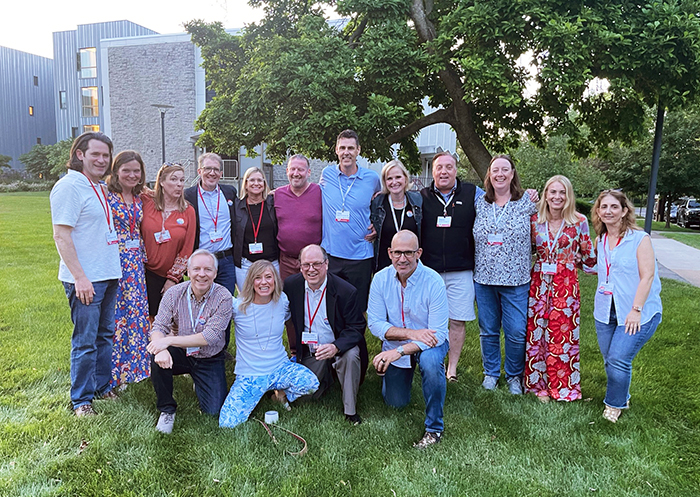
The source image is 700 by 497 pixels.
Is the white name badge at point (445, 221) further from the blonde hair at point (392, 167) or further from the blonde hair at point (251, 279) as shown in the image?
the blonde hair at point (251, 279)

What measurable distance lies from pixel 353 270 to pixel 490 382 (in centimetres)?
161

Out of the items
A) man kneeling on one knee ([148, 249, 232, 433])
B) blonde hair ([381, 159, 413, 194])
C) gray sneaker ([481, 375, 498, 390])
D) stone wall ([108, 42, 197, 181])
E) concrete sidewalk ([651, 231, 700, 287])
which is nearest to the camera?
man kneeling on one knee ([148, 249, 232, 433])

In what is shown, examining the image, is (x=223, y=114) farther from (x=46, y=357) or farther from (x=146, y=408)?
(x=146, y=408)

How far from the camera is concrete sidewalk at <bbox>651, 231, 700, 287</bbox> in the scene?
410 inches

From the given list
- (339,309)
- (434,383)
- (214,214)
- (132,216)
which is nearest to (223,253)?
(214,214)

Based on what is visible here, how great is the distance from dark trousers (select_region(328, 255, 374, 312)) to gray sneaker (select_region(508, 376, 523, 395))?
1.47 m

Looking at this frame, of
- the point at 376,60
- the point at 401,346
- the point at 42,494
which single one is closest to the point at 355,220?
the point at 401,346

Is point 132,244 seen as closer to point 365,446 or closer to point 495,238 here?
point 365,446

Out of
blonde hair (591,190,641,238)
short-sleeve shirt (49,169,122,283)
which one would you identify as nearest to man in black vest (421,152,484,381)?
blonde hair (591,190,641,238)

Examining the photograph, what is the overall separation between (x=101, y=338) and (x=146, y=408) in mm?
668

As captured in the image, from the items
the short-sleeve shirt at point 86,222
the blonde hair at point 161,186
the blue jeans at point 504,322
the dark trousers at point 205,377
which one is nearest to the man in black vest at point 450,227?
the blue jeans at point 504,322

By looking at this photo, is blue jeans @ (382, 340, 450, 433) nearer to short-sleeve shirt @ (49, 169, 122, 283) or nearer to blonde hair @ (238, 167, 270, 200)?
blonde hair @ (238, 167, 270, 200)

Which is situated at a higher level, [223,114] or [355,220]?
[223,114]

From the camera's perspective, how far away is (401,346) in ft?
12.0
